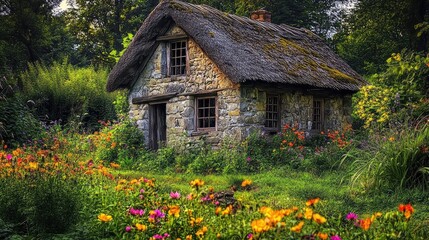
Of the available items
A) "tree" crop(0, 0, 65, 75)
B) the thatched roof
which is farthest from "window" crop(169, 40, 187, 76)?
"tree" crop(0, 0, 65, 75)

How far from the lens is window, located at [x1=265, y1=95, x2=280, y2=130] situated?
55.4ft

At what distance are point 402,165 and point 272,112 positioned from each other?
720cm

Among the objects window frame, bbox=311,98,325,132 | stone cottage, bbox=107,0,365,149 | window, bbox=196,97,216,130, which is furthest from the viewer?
window frame, bbox=311,98,325,132

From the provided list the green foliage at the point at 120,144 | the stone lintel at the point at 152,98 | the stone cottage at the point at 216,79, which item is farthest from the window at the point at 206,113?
the green foliage at the point at 120,144

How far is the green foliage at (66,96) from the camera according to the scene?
23500mm

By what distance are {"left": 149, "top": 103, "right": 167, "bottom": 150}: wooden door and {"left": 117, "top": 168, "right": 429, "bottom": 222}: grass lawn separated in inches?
117

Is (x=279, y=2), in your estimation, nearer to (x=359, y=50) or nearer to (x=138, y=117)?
(x=359, y=50)

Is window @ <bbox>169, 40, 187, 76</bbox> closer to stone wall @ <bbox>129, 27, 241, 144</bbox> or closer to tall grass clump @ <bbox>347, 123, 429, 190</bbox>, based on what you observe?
stone wall @ <bbox>129, 27, 241, 144</bbox>

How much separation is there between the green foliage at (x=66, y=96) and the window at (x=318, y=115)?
8.24 meters

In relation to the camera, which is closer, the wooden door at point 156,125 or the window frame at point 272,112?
the window frame at point 272,112

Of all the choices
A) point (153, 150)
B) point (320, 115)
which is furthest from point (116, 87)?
point (320, 115)

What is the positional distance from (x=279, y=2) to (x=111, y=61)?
10.7m

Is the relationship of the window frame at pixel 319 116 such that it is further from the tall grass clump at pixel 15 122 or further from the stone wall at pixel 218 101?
the tall grass clump at pixel 15 122

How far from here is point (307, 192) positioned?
10.6 meters
